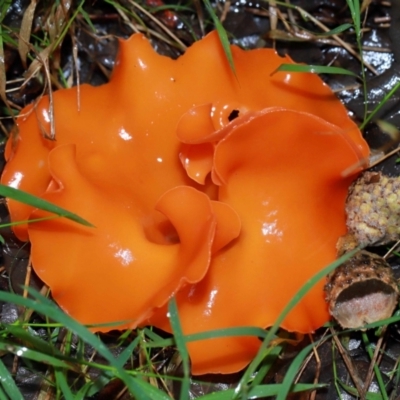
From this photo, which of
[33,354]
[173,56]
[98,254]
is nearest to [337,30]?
[173,56]

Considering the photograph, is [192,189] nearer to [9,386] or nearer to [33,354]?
[33,354]

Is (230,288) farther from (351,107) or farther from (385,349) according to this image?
(351,107)

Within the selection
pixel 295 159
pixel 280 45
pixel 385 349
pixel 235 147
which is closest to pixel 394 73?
pixel 280 45

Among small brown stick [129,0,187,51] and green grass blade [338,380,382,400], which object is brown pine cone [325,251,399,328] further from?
small brown stick [129,0,187,51]

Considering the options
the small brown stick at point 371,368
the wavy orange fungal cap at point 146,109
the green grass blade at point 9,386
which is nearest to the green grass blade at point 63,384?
the green grass blade at point 9,386

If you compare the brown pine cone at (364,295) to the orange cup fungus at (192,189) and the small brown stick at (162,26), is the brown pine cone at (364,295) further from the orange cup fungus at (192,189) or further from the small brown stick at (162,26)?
the small brown stick at (162,26)

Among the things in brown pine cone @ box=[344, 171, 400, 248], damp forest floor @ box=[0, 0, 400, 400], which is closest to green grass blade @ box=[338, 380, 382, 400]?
damp forest floor @ box=[0, 0, 400, 400]

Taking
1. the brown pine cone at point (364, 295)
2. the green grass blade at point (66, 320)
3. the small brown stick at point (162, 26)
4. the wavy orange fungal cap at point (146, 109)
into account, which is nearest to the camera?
the green grass blade at point (66, 320)
